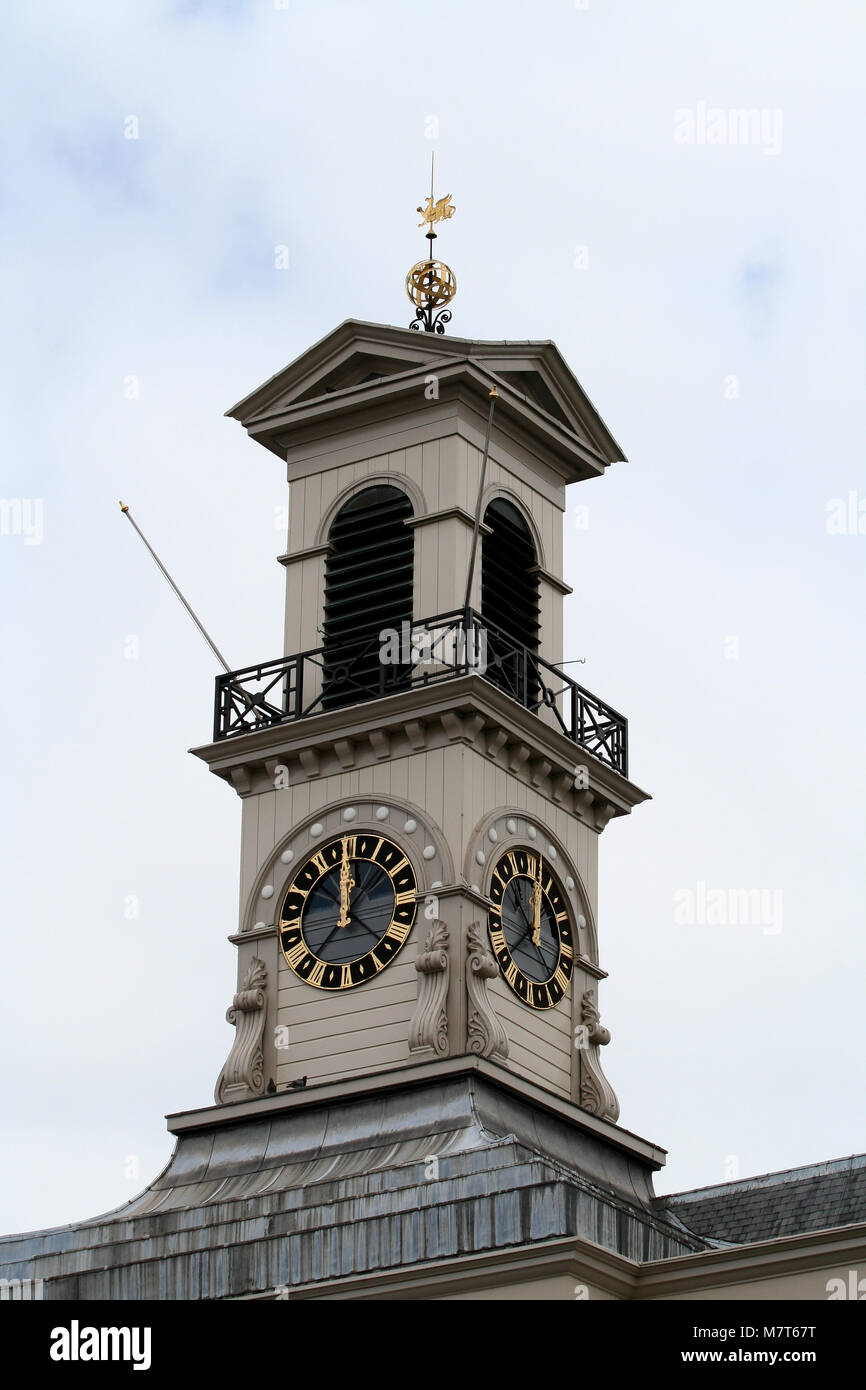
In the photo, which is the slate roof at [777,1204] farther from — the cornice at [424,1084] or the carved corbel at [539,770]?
the carved corbel at [539,770]

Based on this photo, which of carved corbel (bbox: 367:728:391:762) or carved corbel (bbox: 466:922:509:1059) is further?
carved corbel (bbox: 367:728:391:762)

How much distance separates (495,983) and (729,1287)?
775 cm

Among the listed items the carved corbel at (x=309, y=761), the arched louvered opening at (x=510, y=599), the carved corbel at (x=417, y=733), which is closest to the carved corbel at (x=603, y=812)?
the arched louvered opening at (x=510, y=599)

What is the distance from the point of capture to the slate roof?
46938mm

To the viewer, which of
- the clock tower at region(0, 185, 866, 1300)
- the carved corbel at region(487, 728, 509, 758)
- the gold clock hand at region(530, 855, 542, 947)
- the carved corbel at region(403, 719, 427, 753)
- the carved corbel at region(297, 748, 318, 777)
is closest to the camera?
the clock tower at region(0, 185, 866, 1300)

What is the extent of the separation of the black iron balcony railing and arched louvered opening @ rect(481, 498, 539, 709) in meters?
0.04

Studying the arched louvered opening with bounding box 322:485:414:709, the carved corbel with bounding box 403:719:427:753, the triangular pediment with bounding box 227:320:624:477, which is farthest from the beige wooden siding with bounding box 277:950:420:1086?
the triangular pediment with bounding box 227:320:624:477

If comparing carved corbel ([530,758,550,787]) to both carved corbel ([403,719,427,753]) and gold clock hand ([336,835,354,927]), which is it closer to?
carved corbel ([403,719,427,753])

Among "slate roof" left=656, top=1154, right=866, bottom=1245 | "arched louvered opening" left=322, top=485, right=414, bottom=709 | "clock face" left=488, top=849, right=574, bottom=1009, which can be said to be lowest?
"slate roof" left=656, top=1154, right=866, bottom=1245

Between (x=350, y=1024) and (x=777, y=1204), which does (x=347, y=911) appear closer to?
(x=350, y=1024)
